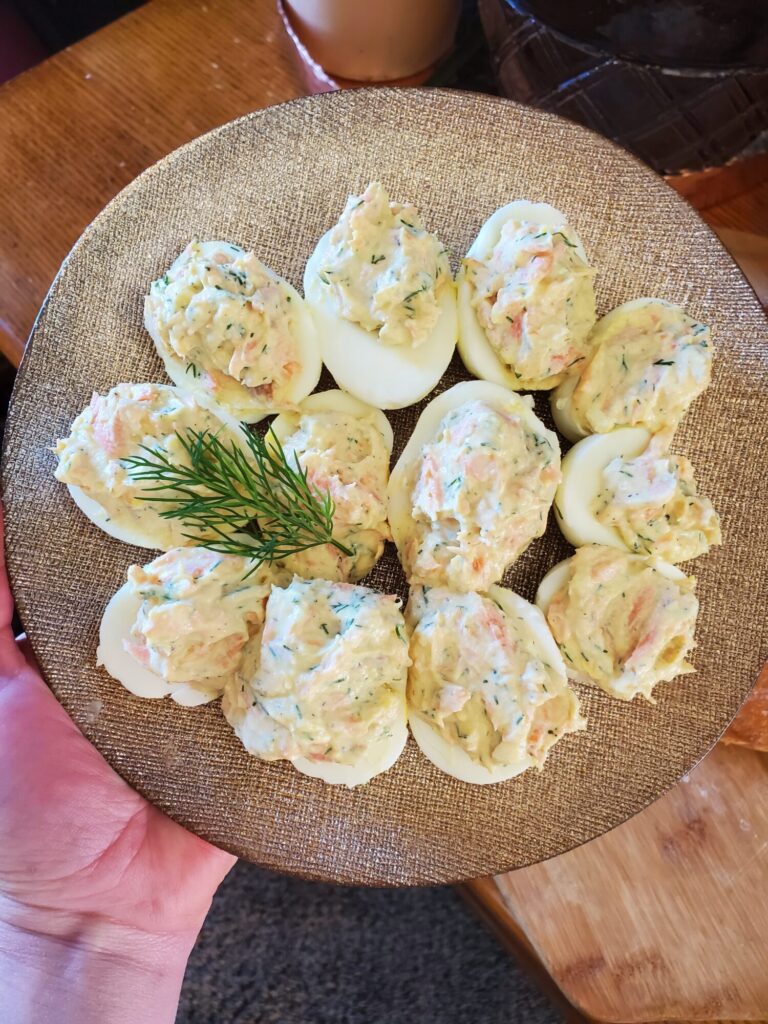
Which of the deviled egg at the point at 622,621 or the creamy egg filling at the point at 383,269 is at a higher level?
the creamy egg filling at the point at 383,269

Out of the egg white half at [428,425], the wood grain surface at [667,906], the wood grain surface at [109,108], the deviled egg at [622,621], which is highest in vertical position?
the wood grain surface at [109,108]

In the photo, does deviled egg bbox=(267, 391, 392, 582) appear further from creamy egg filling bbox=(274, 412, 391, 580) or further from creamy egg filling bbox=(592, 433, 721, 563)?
creamy egg filling bbox=(592, 433, 721, 563)

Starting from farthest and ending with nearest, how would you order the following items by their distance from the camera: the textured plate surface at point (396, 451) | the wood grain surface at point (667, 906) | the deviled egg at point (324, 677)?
the wood grain surface at point (667, 906)
the textured plate surface at point (396, 451)
the deviled egg at point (324, 677)

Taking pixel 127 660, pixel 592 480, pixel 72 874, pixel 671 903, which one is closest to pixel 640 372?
pixel 592 480

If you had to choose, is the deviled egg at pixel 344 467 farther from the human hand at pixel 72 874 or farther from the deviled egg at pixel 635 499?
the human hand at pixel 72 874

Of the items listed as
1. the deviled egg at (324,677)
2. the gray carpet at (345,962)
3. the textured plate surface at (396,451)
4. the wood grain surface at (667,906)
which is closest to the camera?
the deviled egg at (324,677)

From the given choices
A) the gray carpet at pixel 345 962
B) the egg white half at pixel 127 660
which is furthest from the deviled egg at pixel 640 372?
the gray carpet at pixel 345 962

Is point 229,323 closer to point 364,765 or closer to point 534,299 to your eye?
point 534,299
